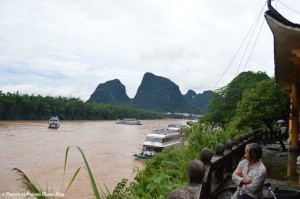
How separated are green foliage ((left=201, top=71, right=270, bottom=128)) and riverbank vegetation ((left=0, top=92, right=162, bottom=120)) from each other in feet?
149

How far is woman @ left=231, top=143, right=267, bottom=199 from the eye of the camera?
3656 mm

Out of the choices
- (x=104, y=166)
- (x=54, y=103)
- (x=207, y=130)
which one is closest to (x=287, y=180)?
(x=207, y=130)

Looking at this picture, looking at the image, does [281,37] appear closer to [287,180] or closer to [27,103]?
[287,180]

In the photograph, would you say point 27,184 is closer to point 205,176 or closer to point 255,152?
point 255,152

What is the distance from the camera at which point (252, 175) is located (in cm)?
369

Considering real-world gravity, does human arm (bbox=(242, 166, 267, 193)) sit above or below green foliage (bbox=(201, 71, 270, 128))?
below

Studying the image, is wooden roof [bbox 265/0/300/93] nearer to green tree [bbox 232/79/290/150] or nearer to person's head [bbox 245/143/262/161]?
person's head [bbox 245/143/262/161]

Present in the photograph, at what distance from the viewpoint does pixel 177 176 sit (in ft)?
20.0

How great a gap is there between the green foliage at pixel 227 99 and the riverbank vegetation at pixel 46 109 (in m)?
45.3

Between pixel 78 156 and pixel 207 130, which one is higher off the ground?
pixel 207 130

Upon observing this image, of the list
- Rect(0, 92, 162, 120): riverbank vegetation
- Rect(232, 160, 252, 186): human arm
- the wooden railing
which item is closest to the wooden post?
the wooden railing

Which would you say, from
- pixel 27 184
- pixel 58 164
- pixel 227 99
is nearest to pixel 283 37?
pixel 27 184

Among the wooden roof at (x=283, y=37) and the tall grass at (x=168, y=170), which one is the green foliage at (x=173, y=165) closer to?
the tall grass at (x=168, y=170)

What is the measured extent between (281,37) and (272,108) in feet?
21.3
